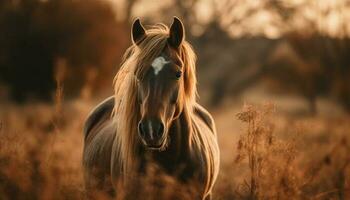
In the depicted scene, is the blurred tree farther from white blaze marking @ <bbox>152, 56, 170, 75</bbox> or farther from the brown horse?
white blaze marking @ <bbox>152, 56, 170, 75</bbox>

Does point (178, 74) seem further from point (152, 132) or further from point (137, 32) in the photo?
point (137, 32)

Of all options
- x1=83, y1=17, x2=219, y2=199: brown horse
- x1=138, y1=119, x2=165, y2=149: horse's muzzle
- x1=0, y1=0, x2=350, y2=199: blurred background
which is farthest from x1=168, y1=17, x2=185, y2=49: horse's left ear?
x1=0, y1=0, x2=350, y2=199: blurred background

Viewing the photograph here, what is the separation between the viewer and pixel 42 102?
19297 mm

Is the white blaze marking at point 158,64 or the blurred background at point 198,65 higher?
the blurred background at point 198,65

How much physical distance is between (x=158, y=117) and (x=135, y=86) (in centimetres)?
54

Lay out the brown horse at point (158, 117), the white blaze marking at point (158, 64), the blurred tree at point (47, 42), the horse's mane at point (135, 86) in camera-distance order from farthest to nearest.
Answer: the blurred tree at point (47, 42) → the horse's mane at point (135, 86) → the white blaze marking at point (158, 64) → the brown horse at point (158, 117)

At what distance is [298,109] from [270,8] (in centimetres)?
488

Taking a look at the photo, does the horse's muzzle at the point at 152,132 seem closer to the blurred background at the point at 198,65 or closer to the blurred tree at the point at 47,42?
the blurred background at the point at 198,65

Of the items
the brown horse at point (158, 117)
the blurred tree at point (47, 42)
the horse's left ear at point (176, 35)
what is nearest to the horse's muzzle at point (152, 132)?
the brown horse at point (158, 117)

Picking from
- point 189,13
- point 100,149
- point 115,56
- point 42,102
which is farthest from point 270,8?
point 100,149

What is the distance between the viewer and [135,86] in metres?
4.37

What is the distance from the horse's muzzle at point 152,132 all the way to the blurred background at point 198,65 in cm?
97

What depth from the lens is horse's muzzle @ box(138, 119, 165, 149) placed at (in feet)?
12.6

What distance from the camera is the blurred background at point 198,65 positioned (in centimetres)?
779
